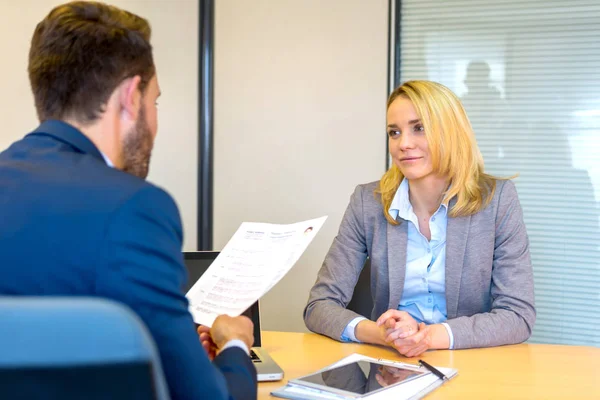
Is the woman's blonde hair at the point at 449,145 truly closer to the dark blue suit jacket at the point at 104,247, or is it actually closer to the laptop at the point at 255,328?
the laptop at the point at 255,328

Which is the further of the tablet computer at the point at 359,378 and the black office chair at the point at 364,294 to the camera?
the black office chair at the point at 364,294

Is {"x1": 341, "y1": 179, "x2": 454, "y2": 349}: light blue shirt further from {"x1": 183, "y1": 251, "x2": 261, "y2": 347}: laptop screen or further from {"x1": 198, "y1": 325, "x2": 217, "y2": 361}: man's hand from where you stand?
{"x1": 198, "y1": 325, "x2": 217, "y2": 361}: man's hand

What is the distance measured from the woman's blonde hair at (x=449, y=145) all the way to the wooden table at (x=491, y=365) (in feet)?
1.78

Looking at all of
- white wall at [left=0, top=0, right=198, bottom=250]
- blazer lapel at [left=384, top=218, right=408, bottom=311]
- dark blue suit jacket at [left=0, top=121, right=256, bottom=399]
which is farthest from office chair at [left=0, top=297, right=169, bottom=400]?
white wall at [left=0, top=0, right=198, bottom=250]

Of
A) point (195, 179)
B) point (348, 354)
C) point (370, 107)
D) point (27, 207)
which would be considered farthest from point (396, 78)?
point (27, 207)

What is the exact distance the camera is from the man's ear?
114cm

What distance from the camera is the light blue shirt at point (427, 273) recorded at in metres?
2.26

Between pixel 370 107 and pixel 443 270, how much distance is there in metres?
1.51

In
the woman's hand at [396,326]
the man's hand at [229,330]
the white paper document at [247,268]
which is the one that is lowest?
the woman's hand at [396,326]

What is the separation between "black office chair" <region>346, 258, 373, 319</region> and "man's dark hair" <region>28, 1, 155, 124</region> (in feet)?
4.77

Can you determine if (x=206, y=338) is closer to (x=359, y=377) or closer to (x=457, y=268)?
(x=359, y=377)

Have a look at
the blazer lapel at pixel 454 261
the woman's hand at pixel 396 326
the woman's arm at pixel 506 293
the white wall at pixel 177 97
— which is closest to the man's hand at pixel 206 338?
the woman's hand at pixel 396 326

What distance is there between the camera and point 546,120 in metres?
3.33

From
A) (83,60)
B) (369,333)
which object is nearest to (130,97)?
(83,60)
